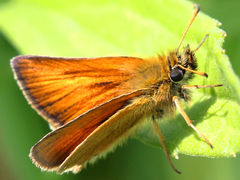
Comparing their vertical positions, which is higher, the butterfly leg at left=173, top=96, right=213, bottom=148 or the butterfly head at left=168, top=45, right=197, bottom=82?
the butterfly head at left=168, top=45, right=197, bottom=82

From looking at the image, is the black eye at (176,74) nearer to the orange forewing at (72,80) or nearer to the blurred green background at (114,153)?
the orange forewing at (72,80)

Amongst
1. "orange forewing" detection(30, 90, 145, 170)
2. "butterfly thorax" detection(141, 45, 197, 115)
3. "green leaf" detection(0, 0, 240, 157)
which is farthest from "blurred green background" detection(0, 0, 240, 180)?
"orange forewing" detection(30, 90, 145, 170)

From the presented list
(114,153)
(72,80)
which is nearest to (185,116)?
(72,80)

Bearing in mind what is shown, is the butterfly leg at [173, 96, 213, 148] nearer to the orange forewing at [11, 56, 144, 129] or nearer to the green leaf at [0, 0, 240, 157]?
the green leaf at [0, 0, 240, 157]

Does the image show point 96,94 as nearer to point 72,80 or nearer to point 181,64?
point 72,80

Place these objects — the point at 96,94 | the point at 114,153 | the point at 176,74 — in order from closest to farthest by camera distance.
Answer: the point at 176,74 → the point at 96,94 → the point at 114,153

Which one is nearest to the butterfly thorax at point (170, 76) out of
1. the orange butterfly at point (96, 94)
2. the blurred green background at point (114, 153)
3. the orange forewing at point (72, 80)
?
the orange butterfly at point (96, 94)
